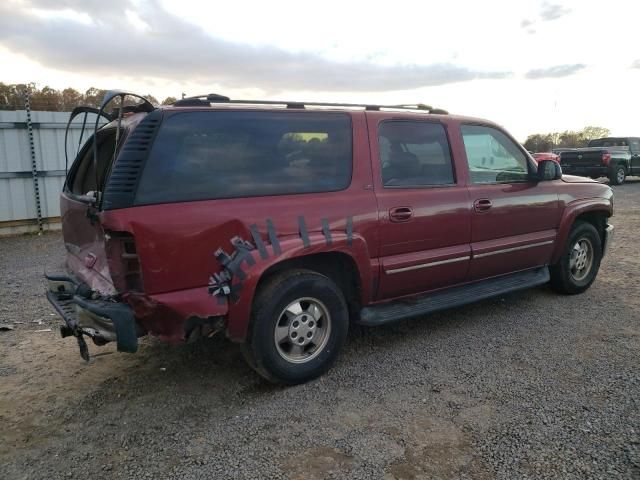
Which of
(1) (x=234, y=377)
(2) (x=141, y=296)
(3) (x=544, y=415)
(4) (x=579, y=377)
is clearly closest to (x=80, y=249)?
(2) (x=141, y=296)

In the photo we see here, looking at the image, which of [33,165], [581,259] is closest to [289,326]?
[581,259]

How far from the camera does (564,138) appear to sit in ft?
134

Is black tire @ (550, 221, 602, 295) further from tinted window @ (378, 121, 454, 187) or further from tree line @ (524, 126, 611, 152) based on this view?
tree line @ (524, 126, 611, 152)

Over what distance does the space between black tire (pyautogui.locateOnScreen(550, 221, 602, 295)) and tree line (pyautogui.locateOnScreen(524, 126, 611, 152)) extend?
33.2 meters

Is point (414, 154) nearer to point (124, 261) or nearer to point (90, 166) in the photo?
point (124, 261)

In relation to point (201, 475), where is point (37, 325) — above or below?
above

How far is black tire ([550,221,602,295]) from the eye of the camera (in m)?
5.36

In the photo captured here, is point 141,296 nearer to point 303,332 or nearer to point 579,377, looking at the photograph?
point 303,332

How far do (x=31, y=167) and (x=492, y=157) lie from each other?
28.2 feet

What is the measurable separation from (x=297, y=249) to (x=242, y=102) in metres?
1.09

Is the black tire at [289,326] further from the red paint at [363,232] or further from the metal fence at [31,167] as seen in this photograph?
the metal fence at [31,167]

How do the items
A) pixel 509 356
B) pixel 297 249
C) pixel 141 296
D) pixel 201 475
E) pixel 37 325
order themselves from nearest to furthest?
pixel 201 475 < pixel 141 296 < pixel 297 249 < pixel 509 356 < pixel 37 325

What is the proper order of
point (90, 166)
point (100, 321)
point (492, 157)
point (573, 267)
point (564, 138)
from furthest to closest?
point (564, 138) → point (573, 267) → point (492, 157) → point (90, 166) → point (100, 321)

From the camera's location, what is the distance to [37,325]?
4824 millimetres
